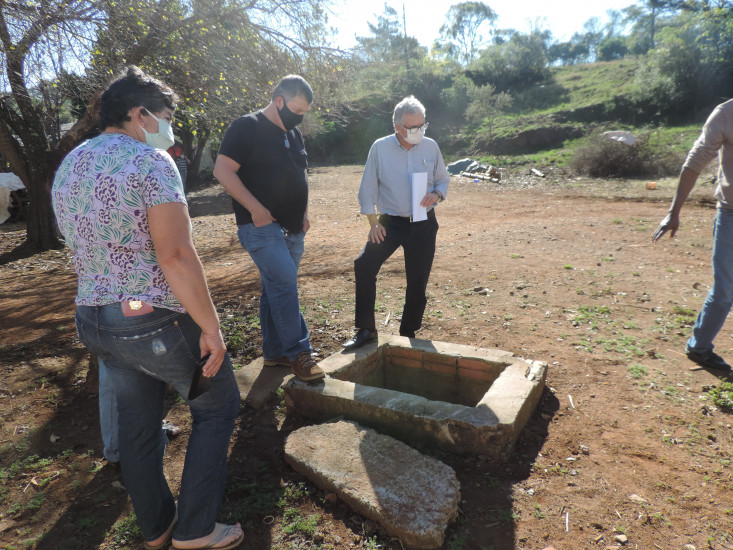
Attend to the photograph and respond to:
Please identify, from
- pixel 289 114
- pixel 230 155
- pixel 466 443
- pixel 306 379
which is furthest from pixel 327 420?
pixel 289 114

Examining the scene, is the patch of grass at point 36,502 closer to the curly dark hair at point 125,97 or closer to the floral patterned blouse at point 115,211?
the floral patterned blouse at point 115,211

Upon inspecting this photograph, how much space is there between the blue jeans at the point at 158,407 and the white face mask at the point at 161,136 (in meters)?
0.66

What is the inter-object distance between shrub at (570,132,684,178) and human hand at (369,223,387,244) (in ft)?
49.4

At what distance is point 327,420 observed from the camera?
9.96ft

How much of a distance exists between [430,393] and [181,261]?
2.39 m

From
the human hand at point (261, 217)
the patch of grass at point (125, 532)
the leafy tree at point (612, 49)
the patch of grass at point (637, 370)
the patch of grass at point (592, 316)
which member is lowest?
the patch of grass at point (125, 532)

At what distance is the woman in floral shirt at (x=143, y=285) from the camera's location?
5.39 ft

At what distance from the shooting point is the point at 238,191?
302 centimetres

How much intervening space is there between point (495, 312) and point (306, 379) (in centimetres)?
248

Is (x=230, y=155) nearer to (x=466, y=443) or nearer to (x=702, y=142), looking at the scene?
(x=466, y=443)

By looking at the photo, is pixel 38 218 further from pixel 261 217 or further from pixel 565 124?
pixel 565 124

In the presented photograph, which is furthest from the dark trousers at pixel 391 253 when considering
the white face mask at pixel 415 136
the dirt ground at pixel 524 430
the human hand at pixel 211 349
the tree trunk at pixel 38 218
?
the tree trunk at pixel 38 218

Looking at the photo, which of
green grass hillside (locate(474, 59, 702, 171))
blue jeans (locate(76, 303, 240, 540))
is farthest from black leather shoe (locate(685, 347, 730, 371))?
green grass hillside (locate(474, 59, 702, 171))

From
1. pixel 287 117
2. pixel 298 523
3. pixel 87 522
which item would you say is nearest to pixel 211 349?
pixel 298 523
